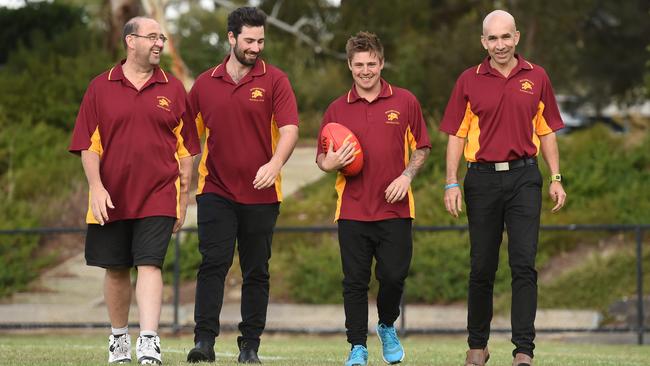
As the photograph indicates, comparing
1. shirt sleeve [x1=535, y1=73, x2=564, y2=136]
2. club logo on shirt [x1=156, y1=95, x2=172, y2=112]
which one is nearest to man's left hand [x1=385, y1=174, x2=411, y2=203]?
shirt sleeve [x1=535, y1=73, x2=564, y2=136]

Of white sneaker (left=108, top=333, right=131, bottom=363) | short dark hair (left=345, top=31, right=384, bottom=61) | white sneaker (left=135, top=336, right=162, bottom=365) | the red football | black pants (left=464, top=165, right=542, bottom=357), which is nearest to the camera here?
white sneaker (left=135, top=336, right=162, bottom=365)

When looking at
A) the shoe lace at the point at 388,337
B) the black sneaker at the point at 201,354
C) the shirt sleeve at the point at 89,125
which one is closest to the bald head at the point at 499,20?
the shoe lace at the point at 388,337

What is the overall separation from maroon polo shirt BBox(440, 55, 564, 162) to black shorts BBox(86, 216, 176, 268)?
1920mm

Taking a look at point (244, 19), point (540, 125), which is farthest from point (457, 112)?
point (244, 19)

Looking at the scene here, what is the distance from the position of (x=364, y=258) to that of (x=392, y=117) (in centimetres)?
95

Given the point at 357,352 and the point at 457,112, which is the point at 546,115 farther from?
the point at 357,352

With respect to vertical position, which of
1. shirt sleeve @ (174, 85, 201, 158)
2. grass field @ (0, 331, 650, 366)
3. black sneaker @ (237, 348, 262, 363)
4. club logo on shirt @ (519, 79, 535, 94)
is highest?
club logo on shirt @ (519, 79, 535, 94)

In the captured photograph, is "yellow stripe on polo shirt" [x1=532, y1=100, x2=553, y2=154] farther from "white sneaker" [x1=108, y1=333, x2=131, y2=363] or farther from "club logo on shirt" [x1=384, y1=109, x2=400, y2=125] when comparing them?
"white sneaker" [x1=108, y1=333, x2=131, y2=363]

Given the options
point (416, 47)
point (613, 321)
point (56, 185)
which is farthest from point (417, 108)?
point (416, 47)

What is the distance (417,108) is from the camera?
29.7ft

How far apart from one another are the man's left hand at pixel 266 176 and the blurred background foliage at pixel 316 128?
9.64 meters

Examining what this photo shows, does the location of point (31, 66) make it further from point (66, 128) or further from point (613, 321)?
point (613, 321)

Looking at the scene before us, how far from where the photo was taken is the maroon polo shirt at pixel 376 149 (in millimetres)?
8852

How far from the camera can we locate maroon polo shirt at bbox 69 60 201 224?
333 inches
